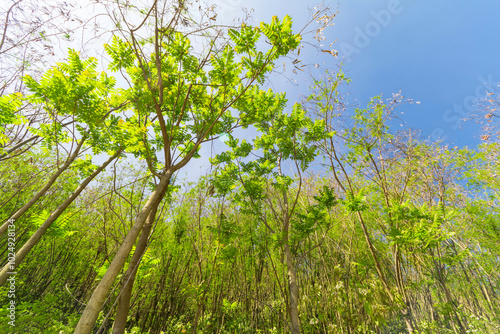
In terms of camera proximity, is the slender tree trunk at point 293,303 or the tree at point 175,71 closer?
the tree at point 175,71

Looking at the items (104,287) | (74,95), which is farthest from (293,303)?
(74,95)

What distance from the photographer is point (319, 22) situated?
2.13 metres

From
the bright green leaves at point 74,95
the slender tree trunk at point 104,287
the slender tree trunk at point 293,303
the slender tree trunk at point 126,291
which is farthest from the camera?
the slender tree trunk at point 293,303

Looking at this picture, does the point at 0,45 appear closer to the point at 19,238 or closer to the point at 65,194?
the point at 65,194

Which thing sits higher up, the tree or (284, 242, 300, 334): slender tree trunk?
the tree

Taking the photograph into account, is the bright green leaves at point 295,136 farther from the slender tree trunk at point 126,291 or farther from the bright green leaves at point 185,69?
the slender tree trunk at point 126,291

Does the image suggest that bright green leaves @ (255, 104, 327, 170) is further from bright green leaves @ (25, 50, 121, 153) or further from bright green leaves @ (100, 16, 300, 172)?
bright green leaves @ (25, 50, 121, 153)

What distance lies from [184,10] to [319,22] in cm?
142

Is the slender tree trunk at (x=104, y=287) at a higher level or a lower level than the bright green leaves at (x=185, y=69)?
lower

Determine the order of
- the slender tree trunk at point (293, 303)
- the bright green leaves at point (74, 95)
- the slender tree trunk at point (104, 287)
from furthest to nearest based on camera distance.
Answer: the slender tree trunk at point (293, 303), the bright green leaves at point (74, 95), the slender tree trunk at point (104, 287)

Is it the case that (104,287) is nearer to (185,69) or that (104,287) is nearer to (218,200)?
(185,69)

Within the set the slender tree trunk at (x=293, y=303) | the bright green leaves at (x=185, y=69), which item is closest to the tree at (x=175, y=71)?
the bright green leaves at (x=185, y=69)

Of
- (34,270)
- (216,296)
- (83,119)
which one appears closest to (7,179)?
(34,270)

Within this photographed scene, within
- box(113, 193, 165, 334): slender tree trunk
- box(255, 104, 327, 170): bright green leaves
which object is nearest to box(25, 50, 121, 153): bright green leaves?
box(113, 193, 165, 334): slender tree trunk
